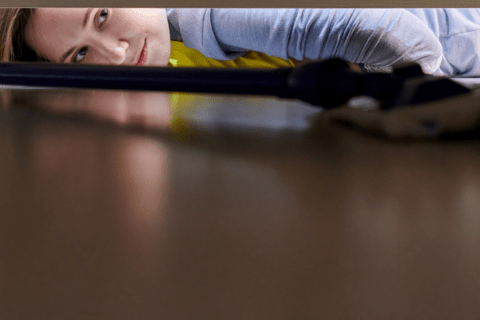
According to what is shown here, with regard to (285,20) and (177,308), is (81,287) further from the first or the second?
(285,20)

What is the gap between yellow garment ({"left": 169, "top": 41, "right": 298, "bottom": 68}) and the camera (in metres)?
1.32

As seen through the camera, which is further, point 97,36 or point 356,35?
point 97,36

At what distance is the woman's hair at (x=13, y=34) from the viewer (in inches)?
51.2

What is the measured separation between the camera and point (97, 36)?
1374 mm

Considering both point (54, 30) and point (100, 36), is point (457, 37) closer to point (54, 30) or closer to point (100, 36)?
point (100, 36)

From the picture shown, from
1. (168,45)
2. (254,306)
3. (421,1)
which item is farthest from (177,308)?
(168,45)

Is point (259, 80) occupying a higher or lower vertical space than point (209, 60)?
lower

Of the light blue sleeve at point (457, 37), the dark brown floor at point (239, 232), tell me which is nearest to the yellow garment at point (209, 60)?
the light blue sleeve at point (457, 37)

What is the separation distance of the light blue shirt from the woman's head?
6.6 inches

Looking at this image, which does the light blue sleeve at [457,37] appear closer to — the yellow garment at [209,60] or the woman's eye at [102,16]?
the yellow garment at [209,60]

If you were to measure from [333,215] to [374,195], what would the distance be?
0.07 ft

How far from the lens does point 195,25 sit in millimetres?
1301

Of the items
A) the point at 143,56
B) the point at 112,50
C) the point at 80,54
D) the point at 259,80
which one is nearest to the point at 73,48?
the point at 80,54

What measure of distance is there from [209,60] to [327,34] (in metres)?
0.40
